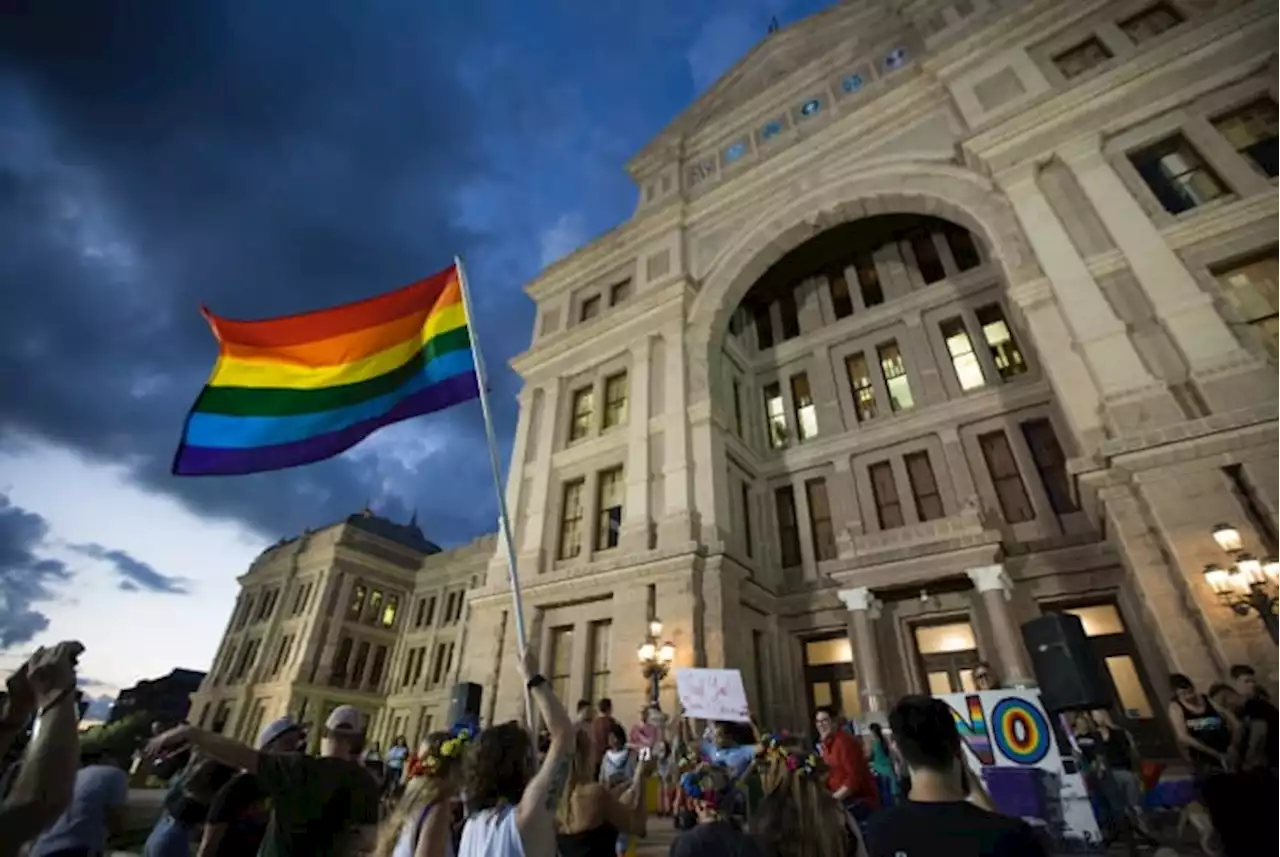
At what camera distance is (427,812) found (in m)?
2.60

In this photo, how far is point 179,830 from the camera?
3.62m

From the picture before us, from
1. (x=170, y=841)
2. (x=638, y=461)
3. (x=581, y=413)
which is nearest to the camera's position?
(x=170, y=841)

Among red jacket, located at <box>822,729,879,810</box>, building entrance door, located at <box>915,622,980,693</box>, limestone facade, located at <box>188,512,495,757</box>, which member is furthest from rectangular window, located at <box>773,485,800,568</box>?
limestone facade, located at <box>188,512,495,757</box>

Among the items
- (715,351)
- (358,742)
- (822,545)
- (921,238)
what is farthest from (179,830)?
(921,238)

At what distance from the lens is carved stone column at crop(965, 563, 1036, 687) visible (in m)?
11.7

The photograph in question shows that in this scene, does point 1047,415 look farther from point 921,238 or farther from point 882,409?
point 921,238

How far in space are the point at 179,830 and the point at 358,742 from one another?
53.1 inches

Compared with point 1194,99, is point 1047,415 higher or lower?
lower

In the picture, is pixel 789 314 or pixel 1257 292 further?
pixel 789 314

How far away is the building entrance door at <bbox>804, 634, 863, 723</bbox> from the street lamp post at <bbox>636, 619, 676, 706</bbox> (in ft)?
15.7

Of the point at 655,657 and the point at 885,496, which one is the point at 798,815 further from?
the point at 885,496

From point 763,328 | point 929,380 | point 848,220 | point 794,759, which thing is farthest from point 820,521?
point 794,759

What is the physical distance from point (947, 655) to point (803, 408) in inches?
337

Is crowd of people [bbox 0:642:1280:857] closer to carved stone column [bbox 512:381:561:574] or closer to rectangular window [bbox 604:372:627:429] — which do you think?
carved stone column [bbox 512:381:561:574]
